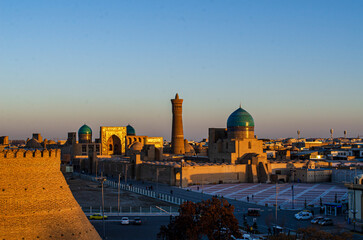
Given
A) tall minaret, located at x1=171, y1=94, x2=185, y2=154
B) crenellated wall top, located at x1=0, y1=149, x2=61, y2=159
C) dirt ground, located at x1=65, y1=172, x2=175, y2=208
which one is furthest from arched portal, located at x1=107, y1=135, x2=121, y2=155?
crenellated wall top, located at x1=0, y1=149, x2=61, y2=159

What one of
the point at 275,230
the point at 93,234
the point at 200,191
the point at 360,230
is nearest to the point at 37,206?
the point at 93,234

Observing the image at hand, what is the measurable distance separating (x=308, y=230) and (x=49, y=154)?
11.5 m

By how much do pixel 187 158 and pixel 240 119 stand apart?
461 inches

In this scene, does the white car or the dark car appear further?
the white car

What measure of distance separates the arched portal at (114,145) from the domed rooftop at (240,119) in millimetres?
30154

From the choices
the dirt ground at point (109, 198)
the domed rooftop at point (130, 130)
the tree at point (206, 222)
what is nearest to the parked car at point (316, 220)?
the tree at point (206, 222)

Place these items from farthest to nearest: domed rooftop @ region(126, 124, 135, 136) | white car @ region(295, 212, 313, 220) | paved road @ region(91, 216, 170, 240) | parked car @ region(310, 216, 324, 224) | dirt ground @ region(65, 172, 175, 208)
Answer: domed rooftop @ region(126, 124, 135, 136) < dirt ground @ region(65, 172, 175, 208) < white car @ region(295, 212, 313, 220) < parked car @ region(310, 216, 324, 224) < paved road @ region(91, 216, 170, 240)

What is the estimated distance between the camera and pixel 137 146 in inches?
2867

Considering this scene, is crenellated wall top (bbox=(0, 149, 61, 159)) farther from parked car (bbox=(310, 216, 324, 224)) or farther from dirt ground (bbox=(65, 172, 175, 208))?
dirt ground (bbox=(65, 172, 175, 208))

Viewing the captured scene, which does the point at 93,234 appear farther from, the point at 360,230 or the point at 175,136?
the point at 175,136

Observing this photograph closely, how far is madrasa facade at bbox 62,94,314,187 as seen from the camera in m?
49.5

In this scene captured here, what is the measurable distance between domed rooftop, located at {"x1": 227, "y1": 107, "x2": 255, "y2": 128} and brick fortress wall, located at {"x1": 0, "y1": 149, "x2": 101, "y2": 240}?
49433mm

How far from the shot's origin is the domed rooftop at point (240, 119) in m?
62.8

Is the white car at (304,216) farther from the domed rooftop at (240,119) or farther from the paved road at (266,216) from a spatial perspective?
the domed rooftop at (240,119)
